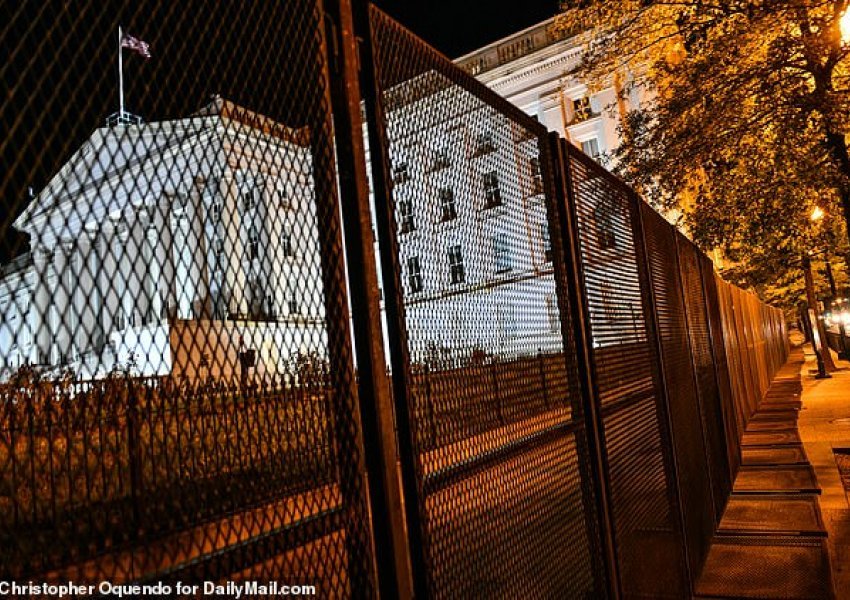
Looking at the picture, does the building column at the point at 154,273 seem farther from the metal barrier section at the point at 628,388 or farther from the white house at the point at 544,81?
the white house at the point at 544,81

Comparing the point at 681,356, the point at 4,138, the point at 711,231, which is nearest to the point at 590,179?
the point at 681,356

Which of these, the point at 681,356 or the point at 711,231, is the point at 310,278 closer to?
the point at 681,356

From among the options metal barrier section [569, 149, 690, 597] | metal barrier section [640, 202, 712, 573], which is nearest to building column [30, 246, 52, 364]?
metal barrier section [569, 149, 690, 597]

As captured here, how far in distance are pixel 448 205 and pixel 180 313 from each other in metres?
1.28

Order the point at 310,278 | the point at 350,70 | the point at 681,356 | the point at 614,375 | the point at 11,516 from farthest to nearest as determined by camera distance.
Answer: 1. the point at 681,356
2. the point at 614,375
3. the point at 350,70
4. the point at 310,278
5. the point at 11,516

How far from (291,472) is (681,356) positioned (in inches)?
193

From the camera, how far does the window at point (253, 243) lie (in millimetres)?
1608

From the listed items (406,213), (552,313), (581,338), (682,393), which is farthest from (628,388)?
(406,213)

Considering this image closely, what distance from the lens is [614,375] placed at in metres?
3.74

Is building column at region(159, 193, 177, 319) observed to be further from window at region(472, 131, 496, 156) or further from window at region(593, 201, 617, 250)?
window at region(593, 201, 617, 250)

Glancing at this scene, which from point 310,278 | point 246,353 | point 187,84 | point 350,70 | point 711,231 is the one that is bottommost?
point 246,353

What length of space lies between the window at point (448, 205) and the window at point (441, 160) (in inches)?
3.5

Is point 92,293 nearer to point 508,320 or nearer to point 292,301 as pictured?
point 292,301

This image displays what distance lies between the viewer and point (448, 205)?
2424 millimetres
